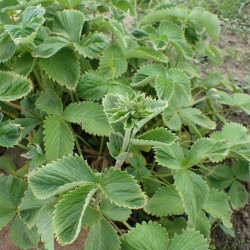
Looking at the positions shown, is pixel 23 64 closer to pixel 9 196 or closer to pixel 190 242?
pixel 9 196

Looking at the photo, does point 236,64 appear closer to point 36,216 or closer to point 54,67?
point 54,67

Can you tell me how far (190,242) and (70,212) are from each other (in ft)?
1.40

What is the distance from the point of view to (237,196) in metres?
1.51

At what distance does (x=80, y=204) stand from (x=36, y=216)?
330 millimetres

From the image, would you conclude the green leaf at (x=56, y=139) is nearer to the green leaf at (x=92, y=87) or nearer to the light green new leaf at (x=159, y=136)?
the green leaf at (x=92, y=87)

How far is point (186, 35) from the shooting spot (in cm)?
169

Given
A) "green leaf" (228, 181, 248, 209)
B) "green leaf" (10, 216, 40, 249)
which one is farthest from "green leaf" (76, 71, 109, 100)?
"green leaf" (228, 181, 248, 209)

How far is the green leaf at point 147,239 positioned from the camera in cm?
101

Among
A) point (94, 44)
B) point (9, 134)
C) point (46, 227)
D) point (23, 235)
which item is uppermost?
point (94, 44)

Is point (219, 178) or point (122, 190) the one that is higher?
point (122, 190)

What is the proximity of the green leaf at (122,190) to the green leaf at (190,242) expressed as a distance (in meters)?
0.25

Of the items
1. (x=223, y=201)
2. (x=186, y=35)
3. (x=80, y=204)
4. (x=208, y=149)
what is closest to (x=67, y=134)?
(x=80, y=204)

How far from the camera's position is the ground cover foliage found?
2.95ft

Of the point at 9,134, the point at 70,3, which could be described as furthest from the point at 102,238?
the point at 70,3
